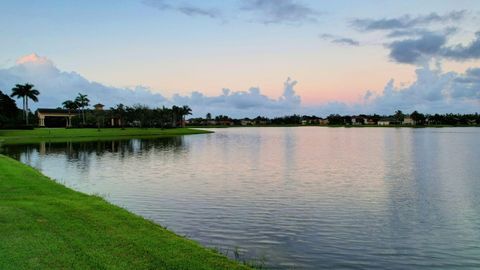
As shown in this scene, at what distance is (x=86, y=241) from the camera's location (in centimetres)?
1247

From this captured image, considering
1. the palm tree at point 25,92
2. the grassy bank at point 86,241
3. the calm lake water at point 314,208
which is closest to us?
the grassy bank at point 86,241

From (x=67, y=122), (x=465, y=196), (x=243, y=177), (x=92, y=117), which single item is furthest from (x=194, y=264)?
(x=67, y=122)

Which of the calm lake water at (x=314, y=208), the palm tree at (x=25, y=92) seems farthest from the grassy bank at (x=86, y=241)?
the palm tree at (x=25, y=92)

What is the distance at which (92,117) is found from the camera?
154 m

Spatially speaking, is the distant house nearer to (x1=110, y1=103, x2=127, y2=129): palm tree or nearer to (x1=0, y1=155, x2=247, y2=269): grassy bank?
(x1=110, y1=103, x2=127, y2=129): palm tree

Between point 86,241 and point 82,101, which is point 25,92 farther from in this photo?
point 86,241

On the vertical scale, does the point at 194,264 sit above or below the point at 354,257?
above

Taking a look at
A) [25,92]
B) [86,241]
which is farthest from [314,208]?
[25,92]

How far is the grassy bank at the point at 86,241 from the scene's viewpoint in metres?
10.8

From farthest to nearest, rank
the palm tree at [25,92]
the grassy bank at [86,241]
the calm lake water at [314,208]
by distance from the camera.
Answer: the palm tree at [25,92], the calm lake water at [314,208], the grassy bank at [86,241]

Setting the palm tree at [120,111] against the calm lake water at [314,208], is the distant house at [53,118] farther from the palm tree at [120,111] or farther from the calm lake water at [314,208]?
the calm lake water at [314,208]

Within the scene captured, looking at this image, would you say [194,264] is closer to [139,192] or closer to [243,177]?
[139,192]

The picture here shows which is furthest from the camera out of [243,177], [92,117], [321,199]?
[92,117]

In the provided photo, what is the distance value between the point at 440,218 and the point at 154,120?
165370mm
